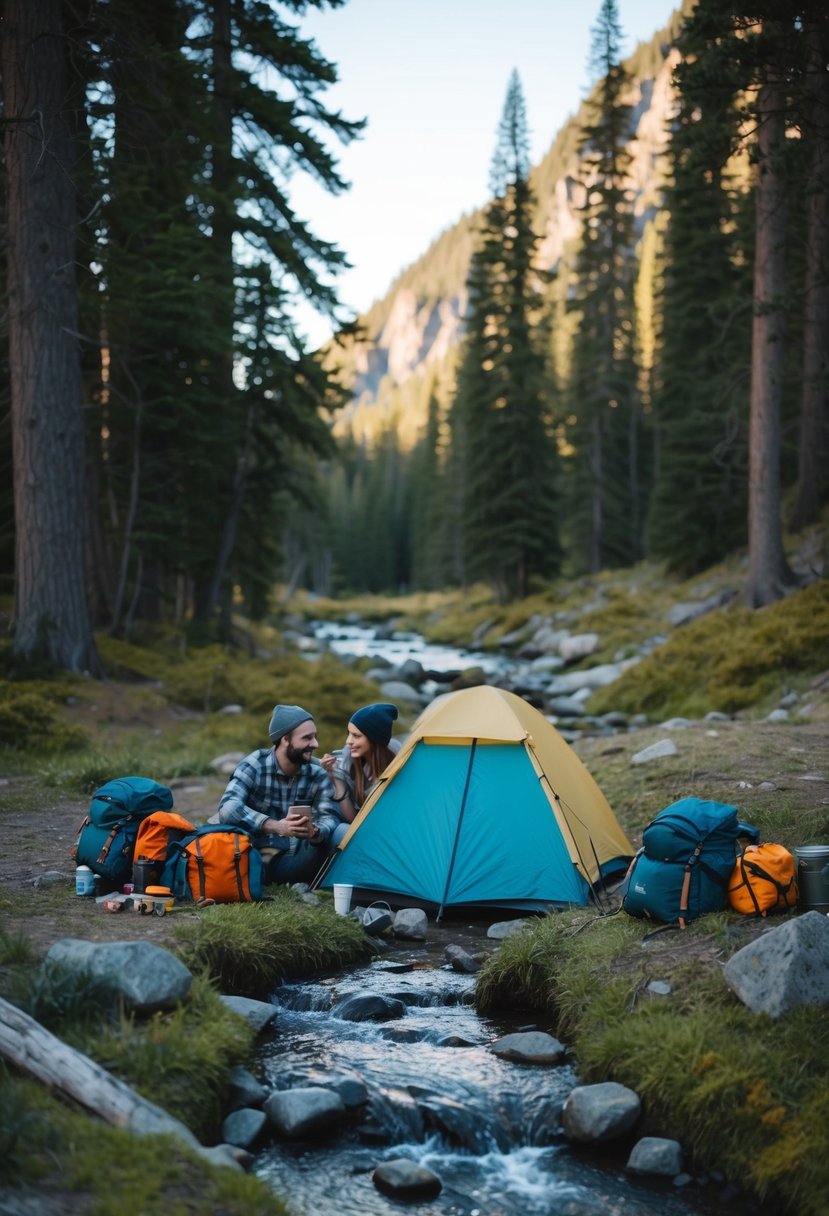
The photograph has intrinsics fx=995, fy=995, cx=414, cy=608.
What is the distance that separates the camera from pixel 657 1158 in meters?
3.89

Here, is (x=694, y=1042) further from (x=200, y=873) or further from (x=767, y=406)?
(x=767, y=406)

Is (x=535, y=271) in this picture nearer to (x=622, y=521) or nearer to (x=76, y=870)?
(x=622, y=521)

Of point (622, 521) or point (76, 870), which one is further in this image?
point (622, 521)

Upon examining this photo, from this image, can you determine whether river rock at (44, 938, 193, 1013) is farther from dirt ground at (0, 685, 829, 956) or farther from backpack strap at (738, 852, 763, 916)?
backpack strap at (738, 852, 763, 916)

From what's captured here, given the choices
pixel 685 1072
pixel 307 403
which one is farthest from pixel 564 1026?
pixel 307 403

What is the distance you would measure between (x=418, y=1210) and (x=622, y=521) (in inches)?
1418

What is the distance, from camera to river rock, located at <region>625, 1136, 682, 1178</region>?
12.7ft

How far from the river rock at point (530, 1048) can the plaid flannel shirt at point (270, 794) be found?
242 cm

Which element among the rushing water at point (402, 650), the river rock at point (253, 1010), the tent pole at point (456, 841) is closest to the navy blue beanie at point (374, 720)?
the tent pole at point (456, 841)

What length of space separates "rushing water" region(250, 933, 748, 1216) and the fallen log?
472 millimetres

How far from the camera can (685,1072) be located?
13.6ft

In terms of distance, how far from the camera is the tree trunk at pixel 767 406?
49.4 ft

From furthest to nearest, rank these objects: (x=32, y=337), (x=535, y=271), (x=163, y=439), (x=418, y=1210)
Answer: (x=535, y=271) < (x=163, y=439) < (x=32, y=337) < (x=418, y=1210)

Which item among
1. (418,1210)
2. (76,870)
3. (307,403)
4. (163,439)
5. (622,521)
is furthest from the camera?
(622,521)
